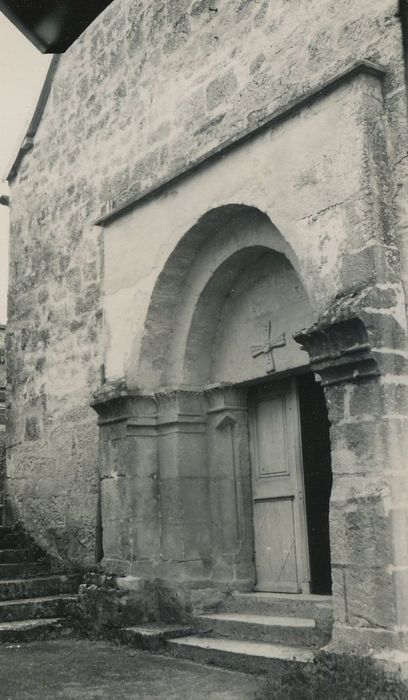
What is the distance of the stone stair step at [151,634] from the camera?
18.3 feet

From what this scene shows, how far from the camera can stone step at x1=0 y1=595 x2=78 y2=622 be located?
6.54 m

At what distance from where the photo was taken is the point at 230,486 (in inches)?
242

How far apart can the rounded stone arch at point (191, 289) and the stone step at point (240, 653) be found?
1964 mm

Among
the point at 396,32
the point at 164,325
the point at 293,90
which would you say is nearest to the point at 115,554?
the point at 164,325

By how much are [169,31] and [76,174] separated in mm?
2053

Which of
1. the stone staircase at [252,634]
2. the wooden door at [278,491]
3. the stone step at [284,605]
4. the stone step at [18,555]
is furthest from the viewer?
the stone step at [18,555]

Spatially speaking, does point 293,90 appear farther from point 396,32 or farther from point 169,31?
point 169,31

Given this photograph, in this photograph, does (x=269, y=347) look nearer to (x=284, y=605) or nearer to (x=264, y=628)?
(x=284, y=605)

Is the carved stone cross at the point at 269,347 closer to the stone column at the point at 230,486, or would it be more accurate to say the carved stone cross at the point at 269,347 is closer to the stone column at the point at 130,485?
the stone column at the point at 230,486

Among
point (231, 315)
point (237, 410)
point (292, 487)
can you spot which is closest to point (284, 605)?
point (292, 487)

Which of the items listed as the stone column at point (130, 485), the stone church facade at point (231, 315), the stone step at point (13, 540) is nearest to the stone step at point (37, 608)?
the stone church facade at point (231, 315)

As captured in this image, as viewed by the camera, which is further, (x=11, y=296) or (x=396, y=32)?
(x=11, y=296)

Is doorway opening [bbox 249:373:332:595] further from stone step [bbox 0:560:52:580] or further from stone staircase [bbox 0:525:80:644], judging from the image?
stone step [bbox 0:560:52:580]

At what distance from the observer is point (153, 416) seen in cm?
639
